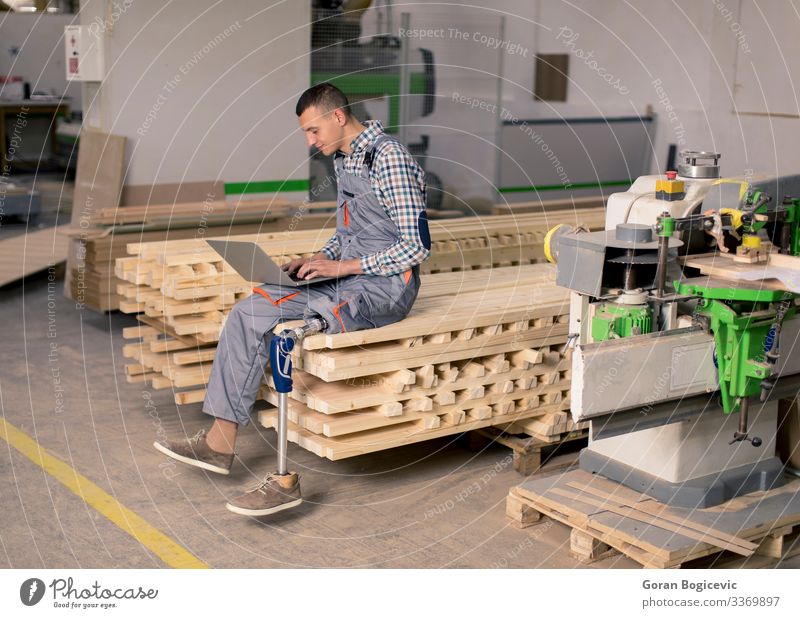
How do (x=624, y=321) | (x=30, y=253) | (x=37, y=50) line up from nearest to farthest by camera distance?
1. (x=624, y=321)
2. (x=30, y=253)
3. (x=37, y=50)

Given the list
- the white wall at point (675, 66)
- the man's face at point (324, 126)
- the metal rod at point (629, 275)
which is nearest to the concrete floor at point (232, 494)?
the metal rod at point (629, 275)

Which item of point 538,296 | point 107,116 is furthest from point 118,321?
point 538,296

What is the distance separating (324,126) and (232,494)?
2041mm

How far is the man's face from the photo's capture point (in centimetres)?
546

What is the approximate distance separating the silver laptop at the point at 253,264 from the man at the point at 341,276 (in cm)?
7

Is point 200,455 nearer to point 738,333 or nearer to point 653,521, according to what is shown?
point 653,521

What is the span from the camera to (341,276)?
18.6ft

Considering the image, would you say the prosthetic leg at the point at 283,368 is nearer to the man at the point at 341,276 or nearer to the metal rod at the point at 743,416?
the man at the point at 341,276

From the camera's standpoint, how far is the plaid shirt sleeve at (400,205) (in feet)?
17.8

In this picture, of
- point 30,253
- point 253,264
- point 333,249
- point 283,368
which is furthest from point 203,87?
point 283,368

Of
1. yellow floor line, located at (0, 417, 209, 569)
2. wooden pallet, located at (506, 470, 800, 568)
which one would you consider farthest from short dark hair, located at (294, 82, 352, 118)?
yellow floor line, located at (0, 417, 209, 569)

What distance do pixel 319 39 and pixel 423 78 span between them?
5.10 ft

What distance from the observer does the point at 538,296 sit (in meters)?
6.25

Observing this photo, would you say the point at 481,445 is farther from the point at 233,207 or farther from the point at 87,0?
the point at 87,0
